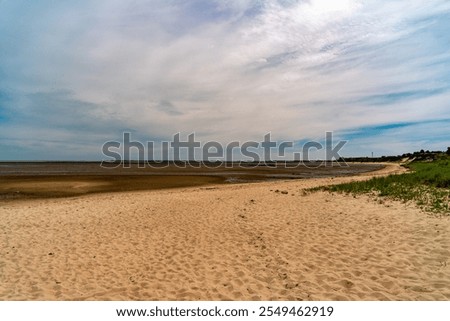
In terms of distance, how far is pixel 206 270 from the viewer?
7.75m

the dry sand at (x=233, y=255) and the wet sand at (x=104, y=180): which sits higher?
the wet sand at (x=104, y=180)

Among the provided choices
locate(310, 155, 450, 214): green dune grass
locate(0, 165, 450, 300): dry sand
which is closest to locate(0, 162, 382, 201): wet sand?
locate(0, 165, 450, 300): dry sand

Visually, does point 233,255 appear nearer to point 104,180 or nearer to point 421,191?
point 421,191

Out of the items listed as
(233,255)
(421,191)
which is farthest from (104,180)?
(421,191)

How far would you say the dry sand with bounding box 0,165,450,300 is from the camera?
21.5ft

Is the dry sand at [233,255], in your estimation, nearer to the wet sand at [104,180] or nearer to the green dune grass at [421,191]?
the green dune grass at [421,191]

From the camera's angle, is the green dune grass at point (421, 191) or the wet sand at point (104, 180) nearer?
the green dune grass at point (421, 191)

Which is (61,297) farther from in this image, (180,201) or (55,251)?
(180,201)

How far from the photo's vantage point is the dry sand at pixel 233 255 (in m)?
6.54

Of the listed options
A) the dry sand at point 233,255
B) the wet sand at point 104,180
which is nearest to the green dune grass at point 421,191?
the dry sand at point 233,255

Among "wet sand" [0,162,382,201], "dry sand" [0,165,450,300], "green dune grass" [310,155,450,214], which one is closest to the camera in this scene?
"dry sand" [0,165,450,300]

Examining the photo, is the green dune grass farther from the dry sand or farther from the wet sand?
the wet sand
